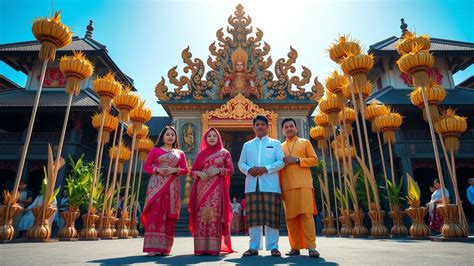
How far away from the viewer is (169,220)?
12.7ft

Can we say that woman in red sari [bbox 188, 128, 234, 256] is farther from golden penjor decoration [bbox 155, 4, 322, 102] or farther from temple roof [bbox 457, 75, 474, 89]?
temple roof [bbox 457, 75, 474, 89]

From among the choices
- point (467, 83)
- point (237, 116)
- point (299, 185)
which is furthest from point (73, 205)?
point (467, 83)

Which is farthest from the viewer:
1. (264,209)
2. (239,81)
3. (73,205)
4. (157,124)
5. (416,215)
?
(157,124)

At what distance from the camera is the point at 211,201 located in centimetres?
382

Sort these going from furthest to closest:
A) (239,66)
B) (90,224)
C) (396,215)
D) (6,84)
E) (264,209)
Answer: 1. (6,84)
2. (239,66)
3. (90,224)
4. (396,215)
5. (264,209)

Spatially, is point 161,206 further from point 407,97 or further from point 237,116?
point 407,97

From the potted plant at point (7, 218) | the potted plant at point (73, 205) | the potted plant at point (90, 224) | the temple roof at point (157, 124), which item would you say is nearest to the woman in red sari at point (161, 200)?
the potted plant at point (7, 218)

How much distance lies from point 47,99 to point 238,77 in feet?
32.1

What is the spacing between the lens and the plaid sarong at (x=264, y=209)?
3.61 m

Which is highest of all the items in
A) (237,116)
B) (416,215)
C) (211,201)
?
(237,116)

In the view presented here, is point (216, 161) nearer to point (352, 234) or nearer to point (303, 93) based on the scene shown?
point (352, 234)

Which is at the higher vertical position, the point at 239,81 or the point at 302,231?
the point at 239,81

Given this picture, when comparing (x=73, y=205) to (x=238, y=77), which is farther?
(x=238, y=77)

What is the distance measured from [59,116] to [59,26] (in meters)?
10.2
